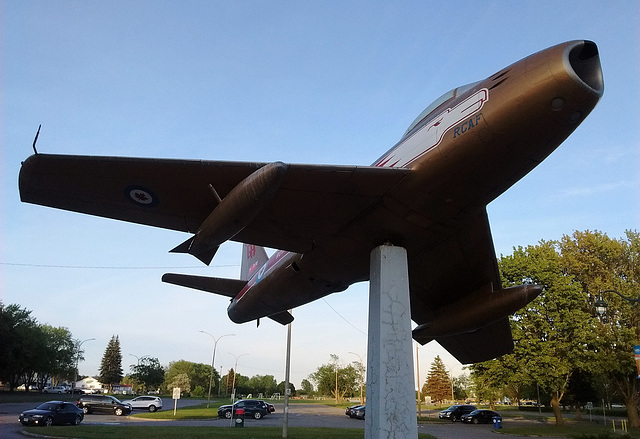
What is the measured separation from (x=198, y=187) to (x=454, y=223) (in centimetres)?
513

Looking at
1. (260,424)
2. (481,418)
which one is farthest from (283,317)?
(481,418)

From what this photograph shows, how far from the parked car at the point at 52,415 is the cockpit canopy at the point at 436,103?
2500cm

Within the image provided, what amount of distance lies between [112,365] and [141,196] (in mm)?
124033

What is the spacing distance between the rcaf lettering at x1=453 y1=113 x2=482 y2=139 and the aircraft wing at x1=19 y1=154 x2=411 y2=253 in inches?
44.3

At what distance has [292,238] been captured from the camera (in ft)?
33.0

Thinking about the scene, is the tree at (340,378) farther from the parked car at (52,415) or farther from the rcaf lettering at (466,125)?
the rcaf lettering at (466,125)

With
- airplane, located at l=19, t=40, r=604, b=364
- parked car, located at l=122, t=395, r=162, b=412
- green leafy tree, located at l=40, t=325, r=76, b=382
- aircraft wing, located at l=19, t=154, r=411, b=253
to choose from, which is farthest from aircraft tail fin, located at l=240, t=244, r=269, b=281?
green leafy tree, located at l=40, t=325, r=76, b=382

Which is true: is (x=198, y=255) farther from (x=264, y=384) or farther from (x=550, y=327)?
(x=264, y=384)

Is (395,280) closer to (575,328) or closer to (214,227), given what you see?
(214,227)

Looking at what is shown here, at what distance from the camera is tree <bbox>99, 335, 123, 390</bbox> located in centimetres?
11375

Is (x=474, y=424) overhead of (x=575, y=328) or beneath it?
beneath

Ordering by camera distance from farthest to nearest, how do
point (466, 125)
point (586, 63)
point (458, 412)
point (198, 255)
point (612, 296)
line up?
1. point (458, 412)
2. point (612, 296)
3. point (198, 255)
4. point (466, 125)
5. point (586, 63)

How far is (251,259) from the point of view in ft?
60.4

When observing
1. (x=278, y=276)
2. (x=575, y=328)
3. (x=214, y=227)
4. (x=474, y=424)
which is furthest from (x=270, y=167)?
(x=474, y=424)
